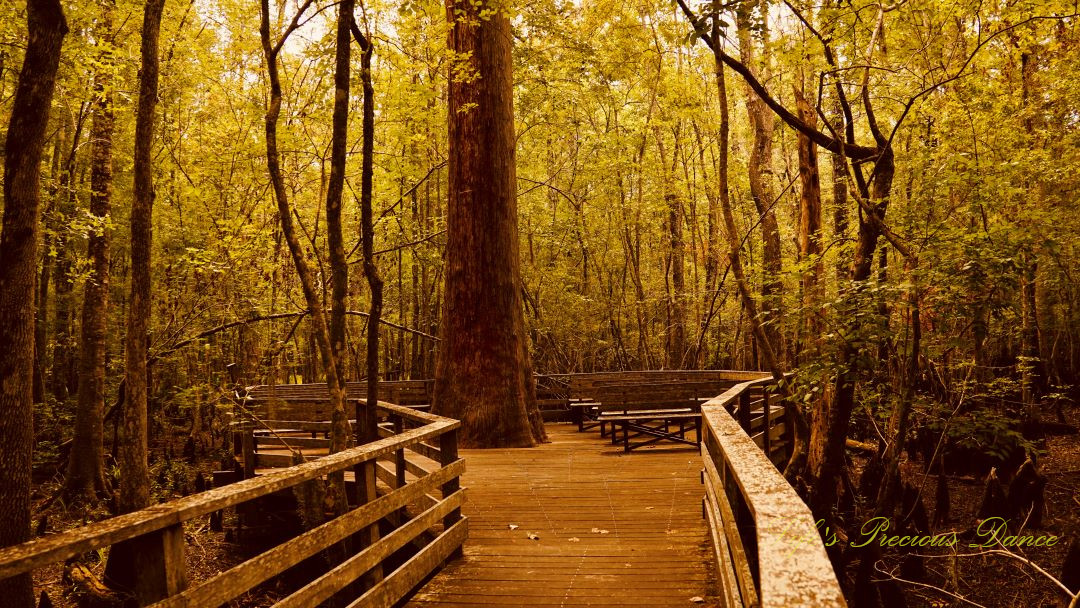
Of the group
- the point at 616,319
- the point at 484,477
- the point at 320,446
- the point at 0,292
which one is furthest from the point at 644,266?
the point at 0,292

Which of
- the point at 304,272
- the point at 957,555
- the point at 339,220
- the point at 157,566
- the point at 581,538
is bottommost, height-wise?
the point at 957,555

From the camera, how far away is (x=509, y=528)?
6.57 metres

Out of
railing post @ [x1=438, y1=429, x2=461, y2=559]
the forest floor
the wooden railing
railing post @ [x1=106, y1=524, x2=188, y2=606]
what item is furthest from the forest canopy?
railing post @ [x1=106, y1=524, x2=188, y2=606]

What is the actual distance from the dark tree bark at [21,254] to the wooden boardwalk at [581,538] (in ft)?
12.1

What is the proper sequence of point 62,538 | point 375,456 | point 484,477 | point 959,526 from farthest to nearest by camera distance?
point 959,526 < point 484,477 < point 375,456 < point 62,538

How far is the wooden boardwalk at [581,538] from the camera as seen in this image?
485 cm

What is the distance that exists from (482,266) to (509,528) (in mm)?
5570

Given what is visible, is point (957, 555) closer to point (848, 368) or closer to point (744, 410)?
point (848, 368)

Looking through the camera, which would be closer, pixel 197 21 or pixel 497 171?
Result: pixel 497 171

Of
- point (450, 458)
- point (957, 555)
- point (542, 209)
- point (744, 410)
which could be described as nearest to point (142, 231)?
point (450, 458)

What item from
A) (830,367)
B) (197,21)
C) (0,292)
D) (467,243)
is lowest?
(830,367)

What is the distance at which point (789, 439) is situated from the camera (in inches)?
493

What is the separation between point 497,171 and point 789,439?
7.10 m

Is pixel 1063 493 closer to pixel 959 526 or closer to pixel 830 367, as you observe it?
pixel 959 526
